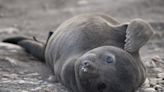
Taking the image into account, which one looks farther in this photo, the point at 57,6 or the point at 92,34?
the point at 57,6

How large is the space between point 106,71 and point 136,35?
34.1 inches

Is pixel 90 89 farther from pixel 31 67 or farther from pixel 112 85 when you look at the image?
pixel 31 67

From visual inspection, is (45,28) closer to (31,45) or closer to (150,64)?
(31,45)

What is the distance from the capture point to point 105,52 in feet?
16.0

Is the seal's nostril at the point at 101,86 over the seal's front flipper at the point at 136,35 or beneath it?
beneath

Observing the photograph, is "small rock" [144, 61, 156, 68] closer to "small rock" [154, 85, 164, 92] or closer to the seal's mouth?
"small rock" [154, 85, 164, 92]

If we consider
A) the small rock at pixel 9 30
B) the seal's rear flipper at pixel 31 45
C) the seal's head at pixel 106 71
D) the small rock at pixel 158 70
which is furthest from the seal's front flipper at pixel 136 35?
A: the small rock at pixel 9 30

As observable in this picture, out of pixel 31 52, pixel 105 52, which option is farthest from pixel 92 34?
pixel 31 52

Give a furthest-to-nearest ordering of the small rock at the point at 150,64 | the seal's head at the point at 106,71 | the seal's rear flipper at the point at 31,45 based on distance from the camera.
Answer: the seal's rear flipper at the point at 31,45 < the small rock at the point at 150,64 < the seal's head at the point at 106,71

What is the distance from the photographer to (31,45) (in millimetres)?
6727

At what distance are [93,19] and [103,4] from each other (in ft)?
14.2

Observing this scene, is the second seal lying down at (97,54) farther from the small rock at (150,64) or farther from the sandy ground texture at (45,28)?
the small rock at (150,64)

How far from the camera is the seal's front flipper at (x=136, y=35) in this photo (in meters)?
5.23

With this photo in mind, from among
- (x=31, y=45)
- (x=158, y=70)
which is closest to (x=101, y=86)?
(x=158, y=70)
